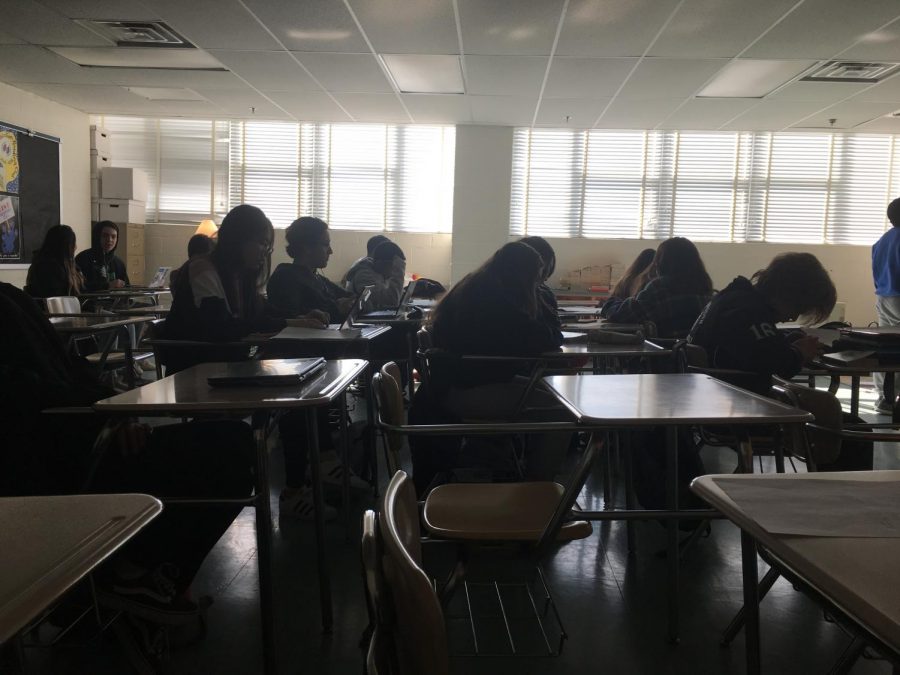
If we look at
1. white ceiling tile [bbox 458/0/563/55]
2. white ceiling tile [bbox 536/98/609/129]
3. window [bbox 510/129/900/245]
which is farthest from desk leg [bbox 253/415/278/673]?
window [bbox 510/129/900/245]

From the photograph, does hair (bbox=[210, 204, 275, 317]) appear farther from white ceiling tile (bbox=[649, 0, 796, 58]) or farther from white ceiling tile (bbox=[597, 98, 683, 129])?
white ceiling tile (bbox=[597, 98, 683, 129])

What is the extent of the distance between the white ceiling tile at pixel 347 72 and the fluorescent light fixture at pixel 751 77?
9.67 feet

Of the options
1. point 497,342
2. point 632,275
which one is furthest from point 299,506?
point 632,275

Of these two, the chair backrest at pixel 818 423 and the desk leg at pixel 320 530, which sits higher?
the chair backrest at pixel 818 423

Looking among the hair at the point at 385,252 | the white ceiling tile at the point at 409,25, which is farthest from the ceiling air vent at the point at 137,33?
the hair at the point at 385,252

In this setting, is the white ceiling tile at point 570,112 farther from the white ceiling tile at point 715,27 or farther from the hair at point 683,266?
the hair at point 683,266

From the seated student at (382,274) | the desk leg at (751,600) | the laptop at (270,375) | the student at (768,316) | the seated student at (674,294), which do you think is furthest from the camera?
the seated student at (382,274)

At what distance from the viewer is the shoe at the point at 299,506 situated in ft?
8.98

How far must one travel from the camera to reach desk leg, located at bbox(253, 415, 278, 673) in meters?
1.62

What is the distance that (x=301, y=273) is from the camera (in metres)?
3.57

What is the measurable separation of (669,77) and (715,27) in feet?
3.85

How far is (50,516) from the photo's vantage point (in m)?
0.85

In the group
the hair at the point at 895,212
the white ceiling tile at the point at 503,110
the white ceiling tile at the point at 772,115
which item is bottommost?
the hair at the point at 895,212

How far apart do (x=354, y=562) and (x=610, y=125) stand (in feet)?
22.3
